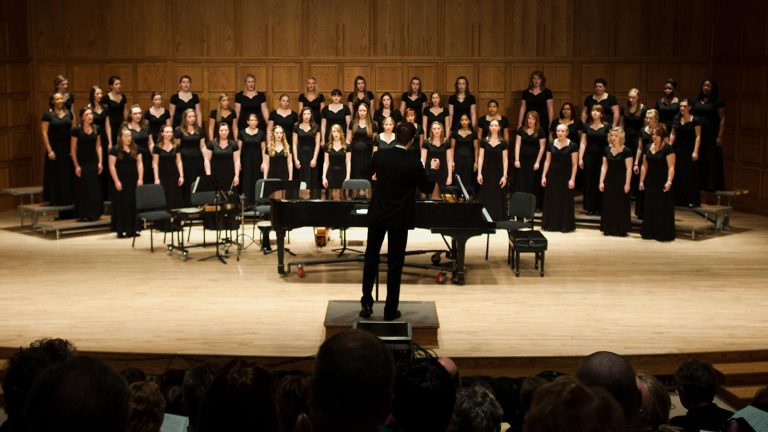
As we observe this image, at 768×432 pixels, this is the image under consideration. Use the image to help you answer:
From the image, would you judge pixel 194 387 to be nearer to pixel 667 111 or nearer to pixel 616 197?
pixel 616 197

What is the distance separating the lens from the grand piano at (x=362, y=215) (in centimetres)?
819

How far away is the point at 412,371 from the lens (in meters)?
2.47

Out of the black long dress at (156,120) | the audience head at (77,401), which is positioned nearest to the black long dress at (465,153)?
the black long dress at (156,120)

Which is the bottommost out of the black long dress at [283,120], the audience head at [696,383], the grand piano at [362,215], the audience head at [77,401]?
the audience head at [696,383]

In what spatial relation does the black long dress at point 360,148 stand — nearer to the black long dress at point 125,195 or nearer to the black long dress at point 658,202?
the black long dress at point 125,195

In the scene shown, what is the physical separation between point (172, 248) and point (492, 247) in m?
3.27

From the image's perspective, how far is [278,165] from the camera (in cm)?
1162

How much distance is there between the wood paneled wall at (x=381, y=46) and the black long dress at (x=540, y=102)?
95 centimetres

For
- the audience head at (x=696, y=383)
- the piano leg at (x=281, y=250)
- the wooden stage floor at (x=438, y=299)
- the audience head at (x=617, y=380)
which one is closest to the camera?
the audience head at (x=617, y=380)

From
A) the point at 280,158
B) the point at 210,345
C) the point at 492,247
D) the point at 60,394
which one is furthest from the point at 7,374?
the point at 280,158

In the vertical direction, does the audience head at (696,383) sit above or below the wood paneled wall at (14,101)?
below

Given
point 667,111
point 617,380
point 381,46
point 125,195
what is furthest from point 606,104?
point 617,380

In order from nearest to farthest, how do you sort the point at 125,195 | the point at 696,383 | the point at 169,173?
1. the point at 696,383
2. the point at 125,195
3. the point at 169,173

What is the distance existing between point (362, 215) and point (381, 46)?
590cm
